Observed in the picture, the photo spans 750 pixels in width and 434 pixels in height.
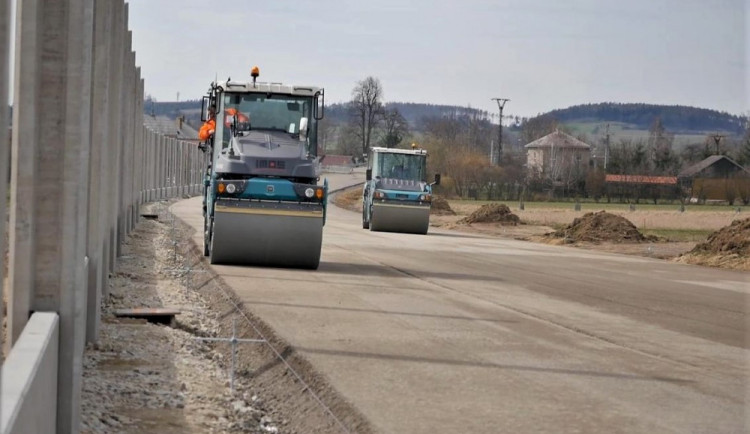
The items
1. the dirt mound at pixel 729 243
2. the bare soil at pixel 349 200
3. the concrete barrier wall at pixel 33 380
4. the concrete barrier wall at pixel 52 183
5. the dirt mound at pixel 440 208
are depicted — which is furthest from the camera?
the bare soil at pixel 349 200

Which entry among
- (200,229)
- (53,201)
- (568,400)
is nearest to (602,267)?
(200,229)

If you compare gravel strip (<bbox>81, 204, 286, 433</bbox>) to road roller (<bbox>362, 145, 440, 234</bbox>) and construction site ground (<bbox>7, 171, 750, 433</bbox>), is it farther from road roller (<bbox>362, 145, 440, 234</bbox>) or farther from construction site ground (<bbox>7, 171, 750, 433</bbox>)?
road roller (<bbox>362, 145, 440, 234</bbox>)

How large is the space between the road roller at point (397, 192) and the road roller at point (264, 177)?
51.7 feet

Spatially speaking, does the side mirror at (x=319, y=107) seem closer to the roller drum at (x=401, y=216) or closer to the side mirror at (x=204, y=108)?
the side mirror at (x=204, y=108)

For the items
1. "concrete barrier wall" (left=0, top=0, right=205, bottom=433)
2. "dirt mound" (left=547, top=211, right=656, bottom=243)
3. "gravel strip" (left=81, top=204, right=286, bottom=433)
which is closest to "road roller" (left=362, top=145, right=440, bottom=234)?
"dirt mound" (left=547, top=211, right=656, bottom=243)

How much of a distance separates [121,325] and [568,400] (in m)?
5.34

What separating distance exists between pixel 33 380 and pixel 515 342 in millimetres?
7494

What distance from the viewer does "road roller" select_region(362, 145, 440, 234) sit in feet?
121

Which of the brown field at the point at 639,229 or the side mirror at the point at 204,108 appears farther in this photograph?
the brown field at the point at 639,229

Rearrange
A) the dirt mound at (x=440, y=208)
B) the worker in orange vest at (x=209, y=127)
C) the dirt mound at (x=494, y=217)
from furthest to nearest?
the dirt mound at (x=440, y=208), the dirt mound at (x=494, y=217), the worker in orange vest at (x=209, y=127)

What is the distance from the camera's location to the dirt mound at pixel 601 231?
38.5m

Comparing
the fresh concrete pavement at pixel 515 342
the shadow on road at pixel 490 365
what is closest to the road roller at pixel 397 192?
the fresh concrete pavement at pixel 515 342

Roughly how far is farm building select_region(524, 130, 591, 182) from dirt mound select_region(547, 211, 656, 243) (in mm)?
84649

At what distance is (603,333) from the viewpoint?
13.5 meters
